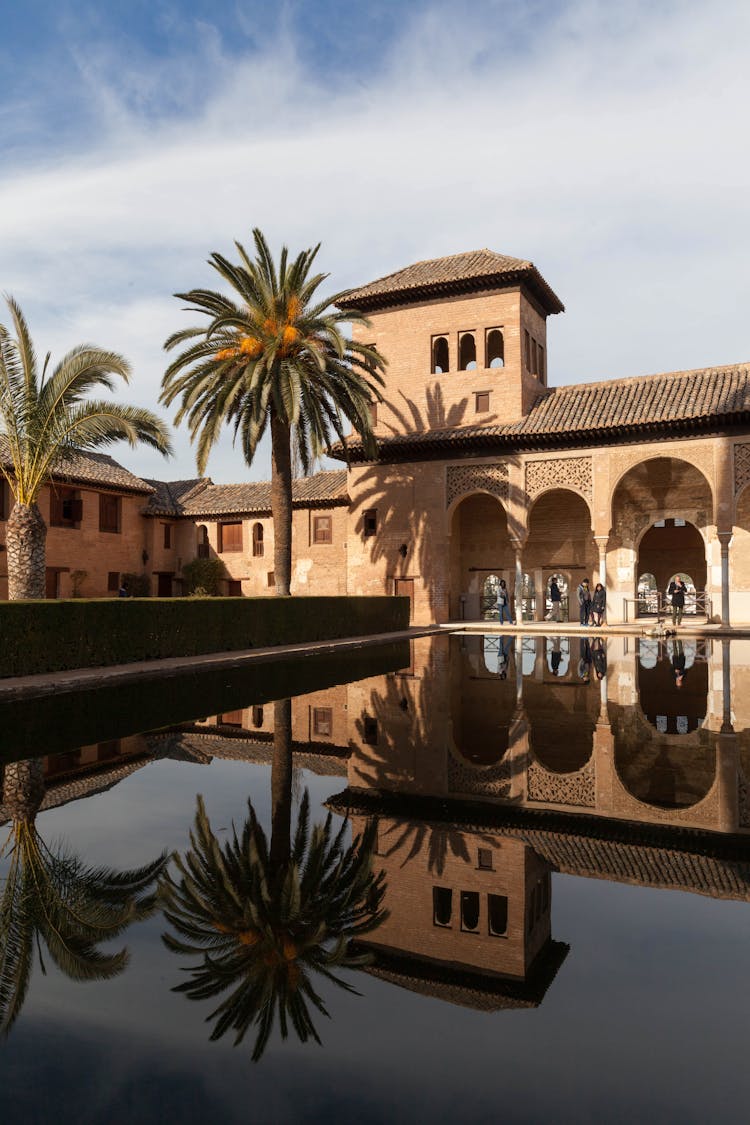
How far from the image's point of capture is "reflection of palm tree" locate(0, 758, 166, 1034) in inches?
111

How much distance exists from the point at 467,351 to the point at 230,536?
11427mm

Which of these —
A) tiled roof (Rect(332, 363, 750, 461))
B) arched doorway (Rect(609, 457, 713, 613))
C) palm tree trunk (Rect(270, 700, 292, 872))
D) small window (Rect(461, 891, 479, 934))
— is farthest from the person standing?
small window (Rect(461, 891, 479, 934))

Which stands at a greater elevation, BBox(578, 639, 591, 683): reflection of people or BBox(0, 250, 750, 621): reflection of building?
BBox(0, 250, 750, 621): reflection of building

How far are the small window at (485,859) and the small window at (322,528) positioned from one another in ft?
88.0

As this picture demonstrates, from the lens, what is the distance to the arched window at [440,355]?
28.1 m

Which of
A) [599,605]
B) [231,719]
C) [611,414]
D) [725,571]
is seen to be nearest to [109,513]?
[599,605]

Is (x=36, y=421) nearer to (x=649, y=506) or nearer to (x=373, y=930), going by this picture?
(x=373, y=930)

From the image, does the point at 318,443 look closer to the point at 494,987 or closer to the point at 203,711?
the point at 203,711

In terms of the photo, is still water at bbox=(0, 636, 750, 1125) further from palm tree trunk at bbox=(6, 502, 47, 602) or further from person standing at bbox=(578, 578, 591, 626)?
person standing at bbox=(578, 578, 591, 626)

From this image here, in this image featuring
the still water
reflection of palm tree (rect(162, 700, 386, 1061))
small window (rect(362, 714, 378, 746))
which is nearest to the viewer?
the still water

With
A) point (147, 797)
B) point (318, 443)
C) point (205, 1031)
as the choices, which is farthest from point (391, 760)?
point (318, 443)

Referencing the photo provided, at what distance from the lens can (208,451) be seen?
1933 centimetres

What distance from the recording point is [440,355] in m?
28.3

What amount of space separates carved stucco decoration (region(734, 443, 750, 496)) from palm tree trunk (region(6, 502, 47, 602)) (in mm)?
18346
